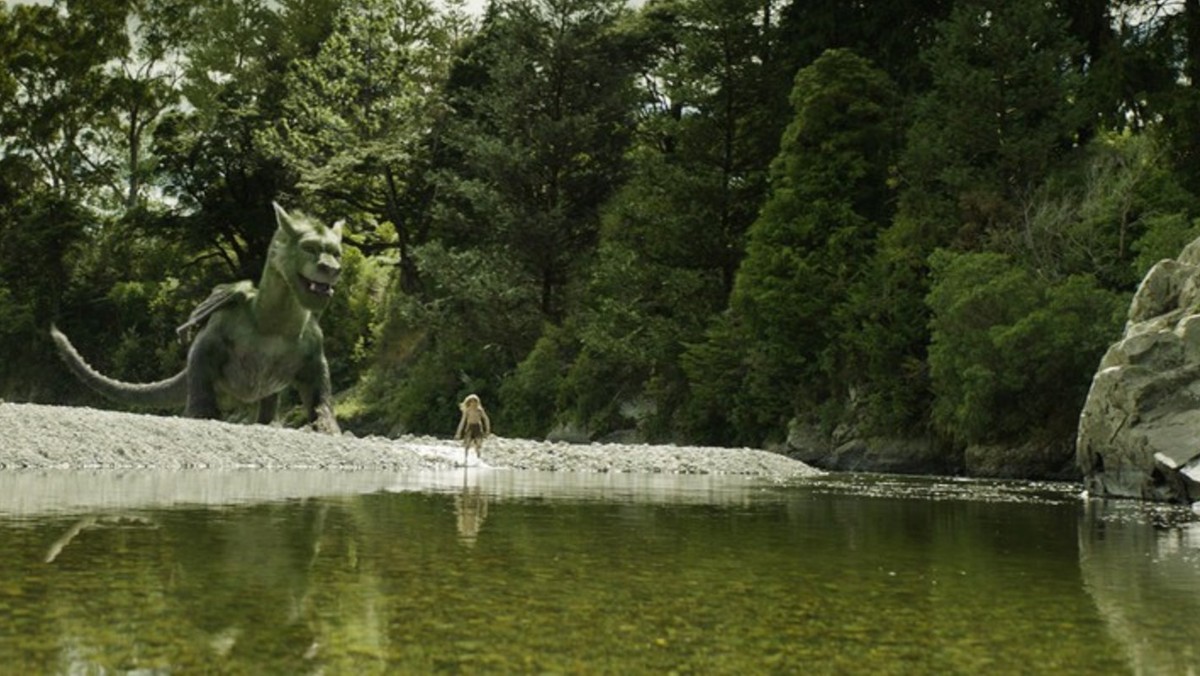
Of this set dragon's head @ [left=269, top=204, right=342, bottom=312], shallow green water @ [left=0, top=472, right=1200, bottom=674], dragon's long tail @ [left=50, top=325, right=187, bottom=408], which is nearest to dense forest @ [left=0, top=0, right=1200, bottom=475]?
dragon's head @ [left=269, top=204, right=342, bottom=312]

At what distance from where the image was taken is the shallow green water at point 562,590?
4223mm

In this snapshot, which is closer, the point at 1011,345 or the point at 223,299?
the point at 1011,345

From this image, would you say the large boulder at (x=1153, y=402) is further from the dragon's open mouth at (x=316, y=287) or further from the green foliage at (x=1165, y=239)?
the dragon's open mouth at (x=316, y=287)

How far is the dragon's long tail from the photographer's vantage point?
76.9ft

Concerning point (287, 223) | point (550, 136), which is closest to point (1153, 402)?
point (287, 223)

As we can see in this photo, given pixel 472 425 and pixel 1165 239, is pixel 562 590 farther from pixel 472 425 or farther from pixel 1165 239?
pixel 1165 239

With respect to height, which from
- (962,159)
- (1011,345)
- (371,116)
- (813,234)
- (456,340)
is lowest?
(1011,345)

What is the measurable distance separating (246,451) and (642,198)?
1956 cm

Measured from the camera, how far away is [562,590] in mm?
5699

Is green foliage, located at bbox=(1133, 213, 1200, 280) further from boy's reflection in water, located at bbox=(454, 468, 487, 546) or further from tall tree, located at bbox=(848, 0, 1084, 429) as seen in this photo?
boy's reflection in water, located at bbox=(454, 468, 487, 546)

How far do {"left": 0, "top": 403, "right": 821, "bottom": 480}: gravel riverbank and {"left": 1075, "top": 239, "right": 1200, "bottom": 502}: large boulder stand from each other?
16.1 feet

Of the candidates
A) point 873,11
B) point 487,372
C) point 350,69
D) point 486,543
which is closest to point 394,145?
point 350,69

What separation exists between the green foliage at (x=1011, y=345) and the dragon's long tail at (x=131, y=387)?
43.6 ft

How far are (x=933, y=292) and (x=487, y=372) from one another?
19.9 metres
